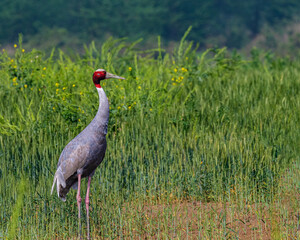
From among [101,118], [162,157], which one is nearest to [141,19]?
[162,157]

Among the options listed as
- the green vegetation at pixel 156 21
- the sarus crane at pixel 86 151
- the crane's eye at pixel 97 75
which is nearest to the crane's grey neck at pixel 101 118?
A: the sarus crane at pixel 86 151

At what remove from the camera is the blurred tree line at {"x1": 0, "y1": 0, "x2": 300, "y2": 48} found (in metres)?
23.2

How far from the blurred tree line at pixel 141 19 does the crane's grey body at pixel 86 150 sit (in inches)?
709

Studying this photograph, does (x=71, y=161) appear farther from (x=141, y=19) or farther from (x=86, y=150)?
(x=141, y=19)

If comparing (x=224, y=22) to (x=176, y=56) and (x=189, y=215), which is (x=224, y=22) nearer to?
(x=176, y=56)

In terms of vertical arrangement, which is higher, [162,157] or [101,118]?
[101,118]

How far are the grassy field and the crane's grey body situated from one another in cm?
33

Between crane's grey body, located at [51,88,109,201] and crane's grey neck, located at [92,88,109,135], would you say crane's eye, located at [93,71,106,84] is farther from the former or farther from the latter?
crane's grey neck, located at [92,88,109,135]

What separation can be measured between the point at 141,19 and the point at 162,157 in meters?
18.6

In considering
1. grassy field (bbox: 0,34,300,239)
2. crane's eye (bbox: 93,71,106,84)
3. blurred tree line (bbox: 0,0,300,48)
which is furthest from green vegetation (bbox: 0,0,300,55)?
crane's eye (bbox: 93,71,106,84)

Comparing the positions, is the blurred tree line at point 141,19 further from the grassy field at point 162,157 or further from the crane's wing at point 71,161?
the crane's wing at point 71,161

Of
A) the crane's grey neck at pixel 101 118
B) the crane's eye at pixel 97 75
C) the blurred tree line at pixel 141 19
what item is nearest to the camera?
the crane's grey neck at pixel 101 118

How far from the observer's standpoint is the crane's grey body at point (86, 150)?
16.9 ft

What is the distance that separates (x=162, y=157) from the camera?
646 cm
